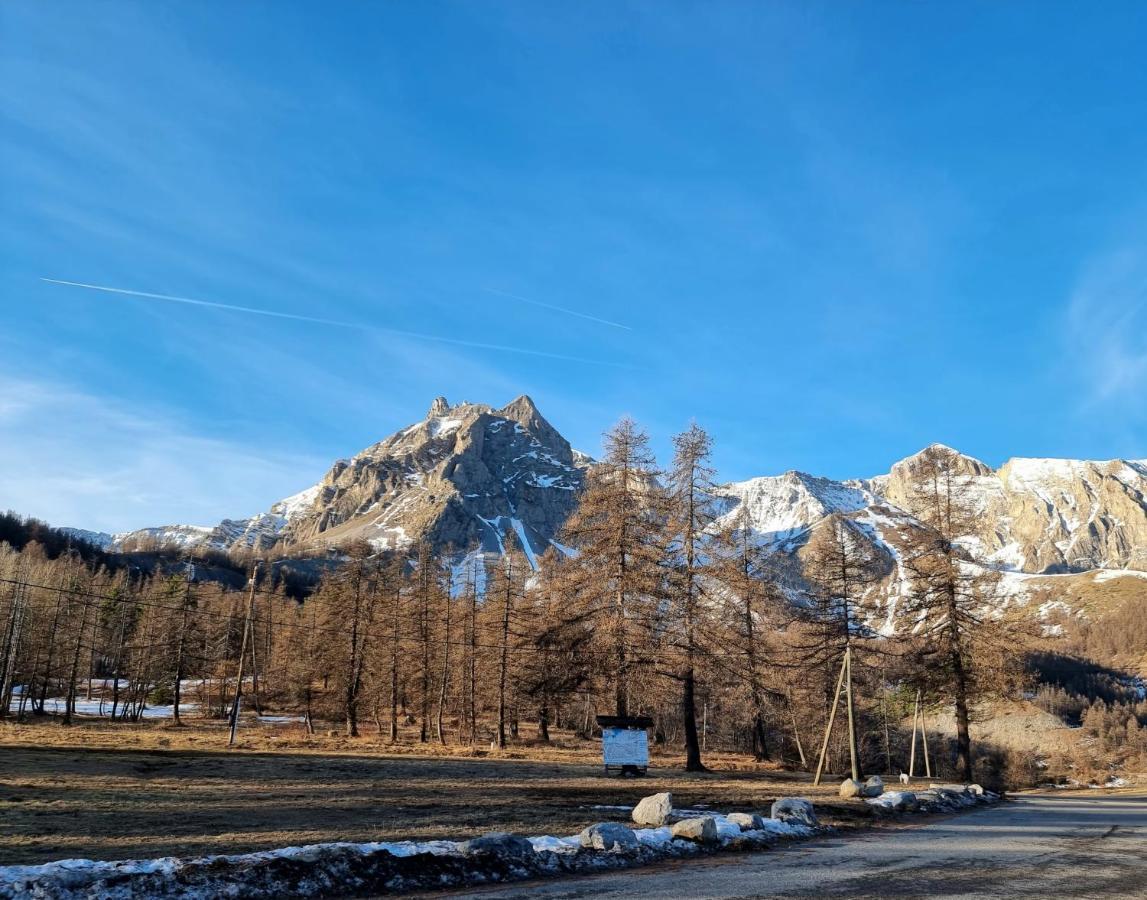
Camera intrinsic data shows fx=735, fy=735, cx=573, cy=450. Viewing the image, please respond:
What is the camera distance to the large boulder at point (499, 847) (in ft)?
34.5

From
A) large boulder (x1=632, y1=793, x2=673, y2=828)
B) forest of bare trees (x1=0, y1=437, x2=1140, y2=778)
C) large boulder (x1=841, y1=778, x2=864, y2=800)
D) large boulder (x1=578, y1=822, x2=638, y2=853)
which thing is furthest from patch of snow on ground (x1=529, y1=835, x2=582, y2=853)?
forest of bare trees (x1=0, y1=437, x2=1140, y2=778)

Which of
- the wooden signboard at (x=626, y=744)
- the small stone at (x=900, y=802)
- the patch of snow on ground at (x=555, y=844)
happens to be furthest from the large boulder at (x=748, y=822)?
the wooden signboard at (x=626, y=744)

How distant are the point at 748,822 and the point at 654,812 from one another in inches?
71.9

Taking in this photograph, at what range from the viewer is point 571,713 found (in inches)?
2872

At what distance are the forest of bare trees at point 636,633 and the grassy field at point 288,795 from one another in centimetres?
486

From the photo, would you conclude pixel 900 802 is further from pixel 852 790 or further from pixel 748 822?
pixel 748 822

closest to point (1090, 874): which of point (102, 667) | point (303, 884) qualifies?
point (303, 884)

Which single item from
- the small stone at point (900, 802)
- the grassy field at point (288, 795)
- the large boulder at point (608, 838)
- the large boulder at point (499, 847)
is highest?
the large boulder at point (499, 847)

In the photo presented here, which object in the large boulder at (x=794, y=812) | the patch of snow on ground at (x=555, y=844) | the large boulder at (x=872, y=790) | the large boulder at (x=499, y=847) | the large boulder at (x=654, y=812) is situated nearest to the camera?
the large boulder at (x=499, y=847)

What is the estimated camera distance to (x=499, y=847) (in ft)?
35.3

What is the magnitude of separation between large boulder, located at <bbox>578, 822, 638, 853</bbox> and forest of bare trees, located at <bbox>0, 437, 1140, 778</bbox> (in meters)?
15.4

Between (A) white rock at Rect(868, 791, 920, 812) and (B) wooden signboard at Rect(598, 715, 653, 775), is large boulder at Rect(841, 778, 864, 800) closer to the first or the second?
(A) white rock at Rect(868, 791, 920, 812)

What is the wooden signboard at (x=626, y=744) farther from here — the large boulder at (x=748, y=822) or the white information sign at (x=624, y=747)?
the large boulder at (x=748, y=822)

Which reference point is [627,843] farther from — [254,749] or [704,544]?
[254,749]
